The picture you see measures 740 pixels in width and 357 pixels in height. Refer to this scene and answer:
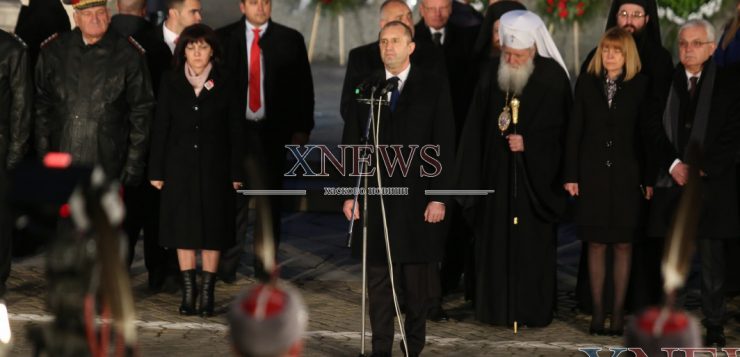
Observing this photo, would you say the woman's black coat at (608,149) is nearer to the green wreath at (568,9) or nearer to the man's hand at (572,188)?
the man's hand at (572,188)

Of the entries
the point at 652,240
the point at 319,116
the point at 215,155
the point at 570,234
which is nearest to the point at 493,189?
the point at 652,240

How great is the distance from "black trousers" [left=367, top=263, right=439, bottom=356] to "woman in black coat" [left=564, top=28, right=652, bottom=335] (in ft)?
4.93

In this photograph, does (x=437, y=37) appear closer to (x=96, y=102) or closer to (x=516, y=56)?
(x=516, y=56)

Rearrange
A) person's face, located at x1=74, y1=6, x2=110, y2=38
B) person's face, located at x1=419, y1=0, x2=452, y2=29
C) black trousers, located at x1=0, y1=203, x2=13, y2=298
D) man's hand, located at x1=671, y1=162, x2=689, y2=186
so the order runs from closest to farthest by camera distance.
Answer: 1. man's hand, located at x1=671, y1=162, x2=689, y2=186
2. person's face, located at x1=74, y1=6, x2=110, y2=38
3. black trousers, located at x1=0, y1=203, x2=13, y2=298
4. person's face, located at x1=419, y1=0, x2=452, y2=29

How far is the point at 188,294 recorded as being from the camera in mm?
11070

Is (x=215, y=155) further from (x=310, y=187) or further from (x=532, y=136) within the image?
(x=310, y=187)

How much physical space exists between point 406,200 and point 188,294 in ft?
6.93

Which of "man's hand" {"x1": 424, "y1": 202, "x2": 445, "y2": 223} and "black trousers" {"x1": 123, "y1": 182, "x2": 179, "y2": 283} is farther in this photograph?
"black trousers" {"x1": 123, "y1": 182, "x2": 179, "y2": 283}

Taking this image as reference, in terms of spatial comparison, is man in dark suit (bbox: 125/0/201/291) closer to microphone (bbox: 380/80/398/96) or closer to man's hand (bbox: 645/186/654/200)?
microphone (bbox: 380/80/398/96)

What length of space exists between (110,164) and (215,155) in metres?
0.72

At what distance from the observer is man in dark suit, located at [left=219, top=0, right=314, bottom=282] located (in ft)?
40.2

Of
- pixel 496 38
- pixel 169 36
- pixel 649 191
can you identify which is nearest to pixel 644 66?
pixel 649 191

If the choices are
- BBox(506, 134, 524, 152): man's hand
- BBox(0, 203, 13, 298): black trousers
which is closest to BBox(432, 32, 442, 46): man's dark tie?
BBox(506, 134, 524, 152): man's hand

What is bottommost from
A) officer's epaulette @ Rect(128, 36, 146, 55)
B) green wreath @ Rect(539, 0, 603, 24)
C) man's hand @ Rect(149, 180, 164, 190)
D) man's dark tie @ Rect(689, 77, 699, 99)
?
man's hand @ Rect(149, 180, 164, 190)
